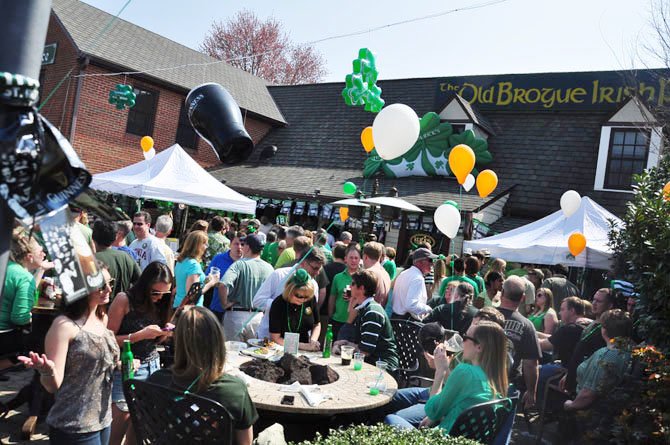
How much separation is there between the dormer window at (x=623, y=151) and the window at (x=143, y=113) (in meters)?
14.0

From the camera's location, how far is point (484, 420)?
10.8 feet

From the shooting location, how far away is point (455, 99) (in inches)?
610

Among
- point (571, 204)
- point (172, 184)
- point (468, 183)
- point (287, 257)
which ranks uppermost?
point (468, 183)

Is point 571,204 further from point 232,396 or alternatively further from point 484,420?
Result: point 232,396

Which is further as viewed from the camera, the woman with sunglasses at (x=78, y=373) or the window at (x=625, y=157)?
the window at (x=625, y=157)

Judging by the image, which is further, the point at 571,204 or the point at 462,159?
the point at 462,159

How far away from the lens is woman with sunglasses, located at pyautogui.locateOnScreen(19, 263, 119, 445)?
A: 2.81 meters

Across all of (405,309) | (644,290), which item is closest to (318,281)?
(405,309)

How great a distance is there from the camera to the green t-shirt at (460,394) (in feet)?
Result: 11.2

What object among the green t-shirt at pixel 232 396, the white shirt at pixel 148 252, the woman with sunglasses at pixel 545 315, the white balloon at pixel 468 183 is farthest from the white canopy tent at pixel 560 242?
the green t-shirt at pixel 232 396

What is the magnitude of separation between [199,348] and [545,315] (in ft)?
17.1

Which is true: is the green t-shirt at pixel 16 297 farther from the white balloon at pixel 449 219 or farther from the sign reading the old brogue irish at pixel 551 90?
the sign reading the old brogue irish at pixel 551 90

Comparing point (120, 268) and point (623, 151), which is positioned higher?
point (623, 151)

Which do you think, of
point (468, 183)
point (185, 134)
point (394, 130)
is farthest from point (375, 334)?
point (185, 134)
